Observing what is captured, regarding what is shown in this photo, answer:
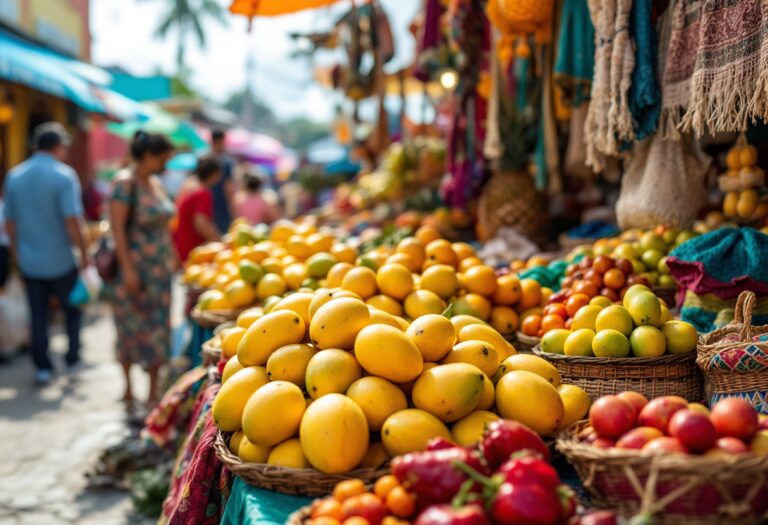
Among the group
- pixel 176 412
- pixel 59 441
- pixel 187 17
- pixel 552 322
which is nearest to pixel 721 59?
pixel 552 322

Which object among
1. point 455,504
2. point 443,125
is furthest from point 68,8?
point 455,504

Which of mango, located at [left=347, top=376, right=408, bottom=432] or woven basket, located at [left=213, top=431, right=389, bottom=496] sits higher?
mango, located at [left=347, top=376, right=408, bottom=432]

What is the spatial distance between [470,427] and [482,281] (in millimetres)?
1203

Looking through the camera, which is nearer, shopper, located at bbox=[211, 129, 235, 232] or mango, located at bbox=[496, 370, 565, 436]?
mango, located at bbox=[496, 370, 565, 436]

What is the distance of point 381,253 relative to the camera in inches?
134

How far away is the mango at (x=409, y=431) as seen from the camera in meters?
1.62

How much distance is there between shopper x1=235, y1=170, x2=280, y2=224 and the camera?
8.17 m

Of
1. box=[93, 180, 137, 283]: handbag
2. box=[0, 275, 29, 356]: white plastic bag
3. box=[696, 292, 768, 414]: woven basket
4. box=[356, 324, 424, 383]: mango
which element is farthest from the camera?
box=[0, 275, 29, 356]: white plastic bag

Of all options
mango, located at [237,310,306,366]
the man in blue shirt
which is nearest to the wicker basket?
mango, located at [237,310,306,366]

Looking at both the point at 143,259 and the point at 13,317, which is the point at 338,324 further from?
the point at 13,317

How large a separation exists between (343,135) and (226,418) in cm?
934

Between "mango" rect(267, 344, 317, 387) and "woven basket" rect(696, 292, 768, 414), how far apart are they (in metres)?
1.14

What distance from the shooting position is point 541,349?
235 centimetres

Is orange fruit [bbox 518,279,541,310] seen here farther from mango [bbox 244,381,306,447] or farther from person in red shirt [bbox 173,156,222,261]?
person in red shirt [bbox 173,156,222,261]
